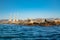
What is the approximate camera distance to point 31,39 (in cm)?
453

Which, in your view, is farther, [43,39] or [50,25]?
[50,25]

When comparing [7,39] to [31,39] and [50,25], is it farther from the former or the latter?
[50,25]

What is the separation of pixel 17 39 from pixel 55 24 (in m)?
6.50

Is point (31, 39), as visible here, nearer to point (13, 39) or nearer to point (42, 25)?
point (13, 39)

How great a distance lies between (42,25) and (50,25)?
471mm

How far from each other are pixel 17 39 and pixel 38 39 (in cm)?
52

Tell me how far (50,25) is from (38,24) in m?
0.87

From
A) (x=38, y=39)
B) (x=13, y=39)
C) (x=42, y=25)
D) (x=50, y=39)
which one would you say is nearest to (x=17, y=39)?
(x=13, y=39)

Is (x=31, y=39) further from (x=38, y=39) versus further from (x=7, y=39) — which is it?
(x=7, y=39)

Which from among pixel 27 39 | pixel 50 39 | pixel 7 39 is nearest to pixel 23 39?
pixel 27 39

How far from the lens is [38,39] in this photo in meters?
4.53

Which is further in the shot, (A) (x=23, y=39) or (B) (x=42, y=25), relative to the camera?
(B) (x=42, y=25)

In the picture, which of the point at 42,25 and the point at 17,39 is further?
the point at 42,25

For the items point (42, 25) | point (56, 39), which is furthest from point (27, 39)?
point (42, 25)
